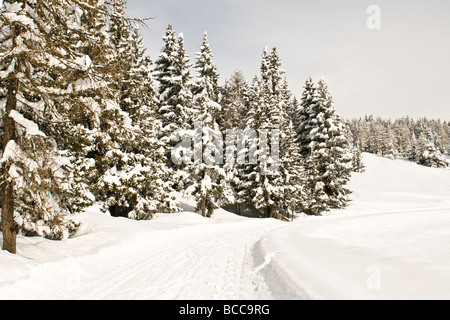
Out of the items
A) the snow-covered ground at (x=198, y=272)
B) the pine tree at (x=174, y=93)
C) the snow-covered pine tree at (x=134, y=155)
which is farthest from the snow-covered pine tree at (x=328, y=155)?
the snow-covered ground at (x=198, y=272)

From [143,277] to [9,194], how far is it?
3868mm

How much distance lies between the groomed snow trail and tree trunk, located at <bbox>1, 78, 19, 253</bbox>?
1.26 metres

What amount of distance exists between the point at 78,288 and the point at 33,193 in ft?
8.05

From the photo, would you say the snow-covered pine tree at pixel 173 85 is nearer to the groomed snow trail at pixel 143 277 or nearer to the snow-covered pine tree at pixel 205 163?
the snow-covered pine tree at pixel 205 163

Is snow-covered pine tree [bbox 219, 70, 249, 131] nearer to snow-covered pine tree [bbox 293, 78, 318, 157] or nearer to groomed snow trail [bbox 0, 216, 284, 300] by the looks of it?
snow-covered pine tree [bbox 293, 78, 318, 157]

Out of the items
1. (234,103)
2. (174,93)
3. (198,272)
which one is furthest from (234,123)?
(198,272)

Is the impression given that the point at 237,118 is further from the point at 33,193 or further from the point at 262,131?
the point at 33,193

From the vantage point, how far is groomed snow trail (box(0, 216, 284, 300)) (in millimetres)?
5262

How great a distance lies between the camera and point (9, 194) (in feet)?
22.3

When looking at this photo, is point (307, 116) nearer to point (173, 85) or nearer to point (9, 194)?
point (173, 85)

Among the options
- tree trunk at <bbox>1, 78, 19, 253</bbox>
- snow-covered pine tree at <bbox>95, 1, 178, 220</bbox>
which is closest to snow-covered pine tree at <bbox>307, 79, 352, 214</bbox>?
snow-covered pine tree at <bbox>95, 1, 178, 220</bbox>

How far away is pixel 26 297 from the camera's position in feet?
16.8
